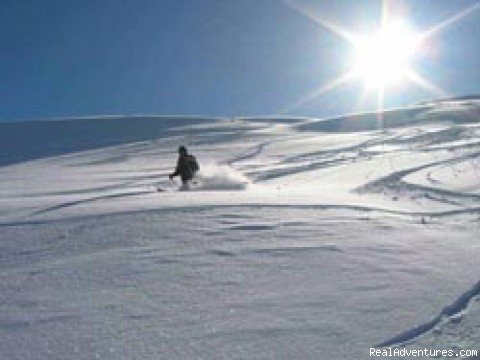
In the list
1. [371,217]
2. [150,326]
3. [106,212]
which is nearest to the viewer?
[150,326]

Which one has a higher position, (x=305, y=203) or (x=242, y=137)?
(x=242, y=137)

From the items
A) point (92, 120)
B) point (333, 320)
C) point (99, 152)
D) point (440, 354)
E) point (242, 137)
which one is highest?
point (92, 120)

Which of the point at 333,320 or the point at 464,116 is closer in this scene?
the point at 333,320

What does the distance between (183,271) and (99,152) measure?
143 feet

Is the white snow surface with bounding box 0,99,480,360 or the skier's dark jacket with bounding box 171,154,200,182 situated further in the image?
the skier's dark jacket with bounding box 171,154,200,182

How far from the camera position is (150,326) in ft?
15.2

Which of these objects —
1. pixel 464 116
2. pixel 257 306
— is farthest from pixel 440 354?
pixel 464 116

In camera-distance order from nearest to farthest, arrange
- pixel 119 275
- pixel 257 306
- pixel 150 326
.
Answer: pixel 150 326
pixel 257 306
pixel 119 275

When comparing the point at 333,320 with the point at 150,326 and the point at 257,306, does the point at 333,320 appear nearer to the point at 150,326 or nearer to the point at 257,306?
the point at 257,306

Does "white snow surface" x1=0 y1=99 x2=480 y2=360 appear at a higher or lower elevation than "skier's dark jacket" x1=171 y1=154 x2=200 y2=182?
lower

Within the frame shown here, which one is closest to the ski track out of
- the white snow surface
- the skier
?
the white snow surface

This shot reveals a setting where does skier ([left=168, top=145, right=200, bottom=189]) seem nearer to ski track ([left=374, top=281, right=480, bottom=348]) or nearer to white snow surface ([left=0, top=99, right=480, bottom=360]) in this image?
white snow surface ([left=0, top=99, right=480, bottom=360])

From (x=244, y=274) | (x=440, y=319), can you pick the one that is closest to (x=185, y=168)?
(x=244, y=274)

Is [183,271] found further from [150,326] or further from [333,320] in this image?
[333,320]
